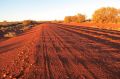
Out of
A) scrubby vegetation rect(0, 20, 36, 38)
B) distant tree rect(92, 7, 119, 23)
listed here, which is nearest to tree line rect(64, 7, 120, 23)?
distant tree rect(92, 7, 119, 23)

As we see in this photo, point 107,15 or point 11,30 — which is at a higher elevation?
point 107,15

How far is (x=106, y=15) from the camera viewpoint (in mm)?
61625

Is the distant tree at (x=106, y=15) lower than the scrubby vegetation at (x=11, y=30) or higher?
higher

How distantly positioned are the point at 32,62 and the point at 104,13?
53.9 m

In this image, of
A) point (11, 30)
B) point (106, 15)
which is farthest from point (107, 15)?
point (11, 30)

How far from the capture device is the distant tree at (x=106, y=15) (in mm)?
60000

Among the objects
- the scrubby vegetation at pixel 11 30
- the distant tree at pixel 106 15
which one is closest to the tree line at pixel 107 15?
the distant tree at pixel 106 15

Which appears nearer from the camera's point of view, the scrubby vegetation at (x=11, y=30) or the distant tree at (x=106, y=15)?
the scrubby vegetation at (x=11, y=30)

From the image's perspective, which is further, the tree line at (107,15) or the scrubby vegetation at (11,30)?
the tree line at (107,15)

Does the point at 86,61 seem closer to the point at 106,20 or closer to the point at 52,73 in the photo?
the point at 52,73

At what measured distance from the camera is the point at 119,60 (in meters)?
10.7

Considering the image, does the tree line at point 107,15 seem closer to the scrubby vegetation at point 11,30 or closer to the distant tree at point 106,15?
the distant tree at point 106,15

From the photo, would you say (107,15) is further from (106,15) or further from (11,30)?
(11,30)

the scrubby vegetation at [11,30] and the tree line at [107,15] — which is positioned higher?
the tree line at [107,15]
